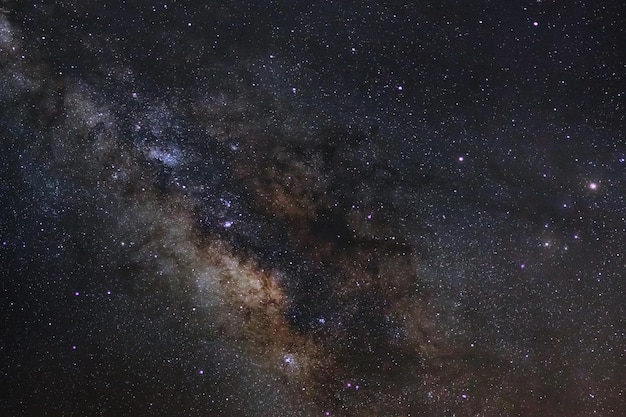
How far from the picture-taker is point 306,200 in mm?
7062

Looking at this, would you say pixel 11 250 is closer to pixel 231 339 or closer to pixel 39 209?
pixel 39 209

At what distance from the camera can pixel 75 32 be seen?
6.64 meters

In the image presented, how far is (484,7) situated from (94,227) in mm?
6117

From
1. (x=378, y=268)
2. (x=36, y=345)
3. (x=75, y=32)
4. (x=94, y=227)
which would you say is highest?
(x=75, y=32)

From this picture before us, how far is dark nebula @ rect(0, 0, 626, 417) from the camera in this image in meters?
6.63

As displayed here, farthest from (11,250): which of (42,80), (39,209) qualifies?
(42,80)

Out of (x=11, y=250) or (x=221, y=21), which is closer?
(x=221, y=21)

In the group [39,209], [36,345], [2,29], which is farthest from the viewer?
[36,345]

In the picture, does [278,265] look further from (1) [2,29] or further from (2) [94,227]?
(1) [2,29]

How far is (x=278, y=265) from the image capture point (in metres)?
7.23

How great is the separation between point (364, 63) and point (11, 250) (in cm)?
571

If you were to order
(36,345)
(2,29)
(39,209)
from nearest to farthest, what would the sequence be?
(2,29) → (39,209) → (36,345)

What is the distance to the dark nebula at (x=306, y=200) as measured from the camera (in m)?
6.63

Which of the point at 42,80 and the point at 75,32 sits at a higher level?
the point at 75,32
